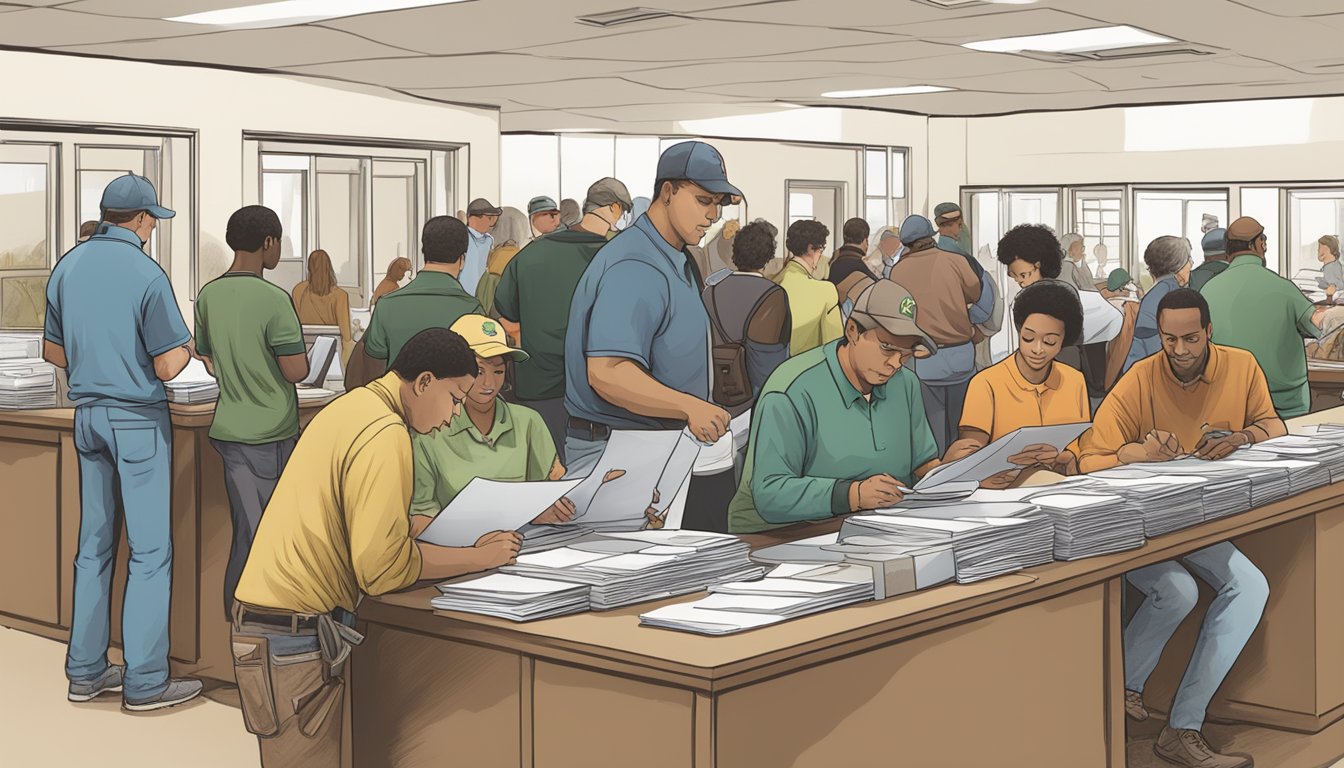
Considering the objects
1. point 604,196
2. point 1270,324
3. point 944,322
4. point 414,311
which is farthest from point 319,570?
point 1270,324

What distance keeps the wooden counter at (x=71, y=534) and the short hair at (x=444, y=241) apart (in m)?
0.95

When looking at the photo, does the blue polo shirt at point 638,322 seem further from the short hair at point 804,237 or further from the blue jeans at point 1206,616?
the short hair at point 804,237

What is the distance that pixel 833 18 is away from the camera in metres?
7.75

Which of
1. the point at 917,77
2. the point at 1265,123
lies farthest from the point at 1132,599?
the point at 1265,123

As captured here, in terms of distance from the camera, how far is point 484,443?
146 inches

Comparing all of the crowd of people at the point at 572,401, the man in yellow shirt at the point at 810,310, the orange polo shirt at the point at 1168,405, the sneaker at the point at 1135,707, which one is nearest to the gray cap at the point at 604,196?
the crowd of people at the point at 572,401

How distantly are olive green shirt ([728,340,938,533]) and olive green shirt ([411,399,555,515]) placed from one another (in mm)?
529

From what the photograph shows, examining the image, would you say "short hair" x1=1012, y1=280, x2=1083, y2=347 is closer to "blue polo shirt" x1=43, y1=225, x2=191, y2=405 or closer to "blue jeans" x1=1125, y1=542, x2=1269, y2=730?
"blue jeans" x1=1125, y1=542, x2=1269, y2=730

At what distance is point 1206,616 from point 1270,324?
1971 mm

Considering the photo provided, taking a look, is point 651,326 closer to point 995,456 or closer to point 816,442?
point 816,442

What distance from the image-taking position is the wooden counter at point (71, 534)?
524 centimetres

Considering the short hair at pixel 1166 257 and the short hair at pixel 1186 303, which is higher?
the short hair at pixel 1166 257

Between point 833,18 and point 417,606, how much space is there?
18.2 feet

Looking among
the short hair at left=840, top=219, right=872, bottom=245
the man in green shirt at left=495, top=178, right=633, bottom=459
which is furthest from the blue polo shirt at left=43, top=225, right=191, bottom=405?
the short hair at left=840, top=219, right=872, bottom=245
